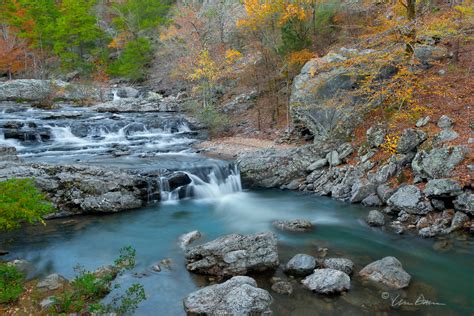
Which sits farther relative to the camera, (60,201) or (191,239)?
(60,201)

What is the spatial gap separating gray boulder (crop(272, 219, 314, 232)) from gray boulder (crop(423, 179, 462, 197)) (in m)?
3.43

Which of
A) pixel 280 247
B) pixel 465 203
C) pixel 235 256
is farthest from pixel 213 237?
pixel 465 203

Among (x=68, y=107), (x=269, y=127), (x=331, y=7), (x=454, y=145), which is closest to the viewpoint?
(x=454, y=145)

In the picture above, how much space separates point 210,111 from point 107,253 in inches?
529

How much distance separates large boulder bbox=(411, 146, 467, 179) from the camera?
1045 centimetres

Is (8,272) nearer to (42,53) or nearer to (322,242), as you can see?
(322,242)

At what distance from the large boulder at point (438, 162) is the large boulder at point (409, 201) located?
681 mm

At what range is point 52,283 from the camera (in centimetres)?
693

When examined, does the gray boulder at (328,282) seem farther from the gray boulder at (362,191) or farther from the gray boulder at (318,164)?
the gray boulder at (318,164)

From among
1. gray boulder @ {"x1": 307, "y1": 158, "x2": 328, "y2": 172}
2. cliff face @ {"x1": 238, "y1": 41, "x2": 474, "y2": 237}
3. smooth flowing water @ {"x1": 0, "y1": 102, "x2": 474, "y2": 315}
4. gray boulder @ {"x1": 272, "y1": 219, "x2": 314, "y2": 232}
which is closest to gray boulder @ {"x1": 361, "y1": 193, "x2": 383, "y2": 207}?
cliff face @ {"x1": 238, "y1": 41, "x2": 474, "y2": 237}

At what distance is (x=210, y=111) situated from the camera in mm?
21281

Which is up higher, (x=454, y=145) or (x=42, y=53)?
(x=42, y=53)

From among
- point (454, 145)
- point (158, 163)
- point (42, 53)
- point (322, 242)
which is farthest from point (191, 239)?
point (42, 53)

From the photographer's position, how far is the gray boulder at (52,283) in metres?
6.80
